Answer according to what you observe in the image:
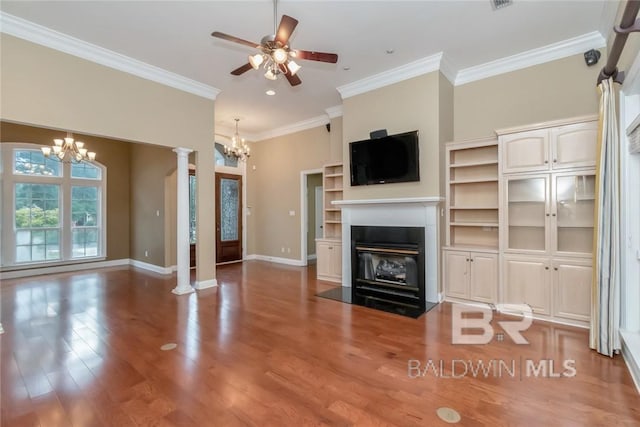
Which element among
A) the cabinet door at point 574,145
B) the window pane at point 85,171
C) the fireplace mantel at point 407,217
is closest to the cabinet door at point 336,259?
the fireplace mantel at point 407,217

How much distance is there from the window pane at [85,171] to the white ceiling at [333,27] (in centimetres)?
465

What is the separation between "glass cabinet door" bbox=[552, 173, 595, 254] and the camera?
11.7ft

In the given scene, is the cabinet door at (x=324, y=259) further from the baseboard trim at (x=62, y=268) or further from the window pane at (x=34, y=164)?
the window pane at (x=34, y=164)

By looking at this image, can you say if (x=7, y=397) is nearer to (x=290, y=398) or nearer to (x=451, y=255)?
(x=290, y=398)

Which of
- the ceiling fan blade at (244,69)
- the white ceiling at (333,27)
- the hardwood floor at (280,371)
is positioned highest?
the white ceiling at (333,27)

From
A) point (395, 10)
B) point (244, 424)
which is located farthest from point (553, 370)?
point (395, 10)

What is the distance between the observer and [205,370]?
8.61 feet

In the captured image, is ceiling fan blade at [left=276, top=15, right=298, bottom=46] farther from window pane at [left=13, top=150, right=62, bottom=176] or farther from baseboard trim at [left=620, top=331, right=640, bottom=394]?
window pane at [left=13, top=150, right=62, bottom=176]

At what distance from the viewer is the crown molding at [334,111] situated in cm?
629

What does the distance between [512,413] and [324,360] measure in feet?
4.80

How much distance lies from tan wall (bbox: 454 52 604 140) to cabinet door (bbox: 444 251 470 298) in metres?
1.89

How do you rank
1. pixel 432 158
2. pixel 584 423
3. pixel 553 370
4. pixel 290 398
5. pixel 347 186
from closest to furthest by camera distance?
pixel 584 423 < pixel 290 398 < pixel 553 370 < pixel 432 158 < pixel 347 186

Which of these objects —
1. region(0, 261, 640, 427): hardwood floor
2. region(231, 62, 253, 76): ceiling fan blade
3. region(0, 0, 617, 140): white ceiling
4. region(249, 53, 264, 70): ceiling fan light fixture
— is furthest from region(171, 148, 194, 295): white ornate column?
region(249, 53, 264, 70): ceiling fan light fixture

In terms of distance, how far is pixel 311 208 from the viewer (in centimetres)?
857
